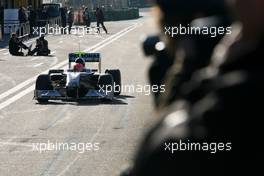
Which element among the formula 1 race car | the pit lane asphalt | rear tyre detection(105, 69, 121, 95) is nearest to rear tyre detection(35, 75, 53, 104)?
the formula 1 race car

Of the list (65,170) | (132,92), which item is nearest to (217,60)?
(65,170)

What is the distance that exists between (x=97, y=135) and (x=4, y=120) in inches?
94.0

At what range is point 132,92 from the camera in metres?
17.3

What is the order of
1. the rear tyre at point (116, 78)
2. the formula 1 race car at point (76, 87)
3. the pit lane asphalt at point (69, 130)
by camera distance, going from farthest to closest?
the rear tyre at point (116, 78) < the formula 1 race car at point (76, 87) < the pit lane asphalt at point (69, 130)

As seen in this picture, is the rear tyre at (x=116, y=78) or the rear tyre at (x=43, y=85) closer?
the rear tyre at (x=43, y=85)

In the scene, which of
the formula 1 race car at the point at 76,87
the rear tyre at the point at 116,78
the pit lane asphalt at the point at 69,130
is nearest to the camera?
the pit lane asphalt at the point at 69,130

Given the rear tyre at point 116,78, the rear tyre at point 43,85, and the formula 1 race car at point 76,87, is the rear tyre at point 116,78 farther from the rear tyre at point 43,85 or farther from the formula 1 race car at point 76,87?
the rear tyre at point 43,85

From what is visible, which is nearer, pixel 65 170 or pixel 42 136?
pixel 65 170

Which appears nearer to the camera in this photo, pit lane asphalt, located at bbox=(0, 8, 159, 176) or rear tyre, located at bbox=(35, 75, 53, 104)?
pit lane asphalt, located at bbox=(0, 8, 159, 176)

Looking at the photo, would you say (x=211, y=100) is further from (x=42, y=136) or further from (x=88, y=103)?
(x=88, y=103)

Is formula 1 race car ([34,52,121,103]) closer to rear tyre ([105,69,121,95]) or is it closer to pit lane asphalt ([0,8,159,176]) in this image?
pit lane asphalt ([0,8,159,176])

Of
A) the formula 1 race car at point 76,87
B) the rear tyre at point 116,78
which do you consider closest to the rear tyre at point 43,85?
the formula 1 race car at point 76,87

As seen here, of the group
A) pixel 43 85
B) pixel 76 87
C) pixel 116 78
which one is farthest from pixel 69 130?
pixel 116 78

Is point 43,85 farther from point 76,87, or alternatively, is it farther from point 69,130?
point 69,130
